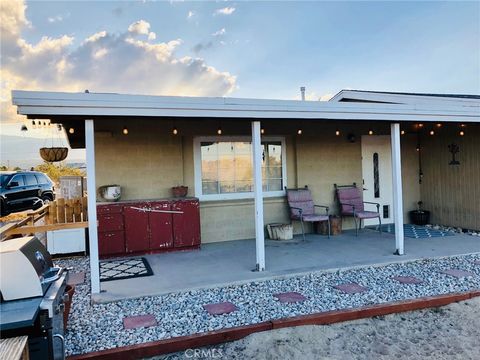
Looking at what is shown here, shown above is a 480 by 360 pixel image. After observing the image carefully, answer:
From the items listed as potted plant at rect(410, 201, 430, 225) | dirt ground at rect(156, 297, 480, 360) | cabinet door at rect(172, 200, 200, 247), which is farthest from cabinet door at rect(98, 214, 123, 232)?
potted plant at rect(410, 201, 430, 225)

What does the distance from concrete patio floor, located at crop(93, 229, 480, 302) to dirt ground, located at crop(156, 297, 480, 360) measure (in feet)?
4.62

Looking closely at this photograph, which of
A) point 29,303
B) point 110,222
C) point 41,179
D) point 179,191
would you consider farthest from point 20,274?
point 41,179

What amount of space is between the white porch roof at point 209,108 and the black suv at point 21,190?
8.36 metres

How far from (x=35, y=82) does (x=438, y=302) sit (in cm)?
876

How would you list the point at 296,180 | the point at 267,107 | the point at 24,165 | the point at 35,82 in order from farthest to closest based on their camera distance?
the point at 24,165
the point at 35,82
the point at 296,180
the point at 267,107

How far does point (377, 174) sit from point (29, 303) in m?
7.65

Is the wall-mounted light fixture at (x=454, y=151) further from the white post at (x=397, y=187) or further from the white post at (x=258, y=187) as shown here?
the white post at (x=258, y=187)

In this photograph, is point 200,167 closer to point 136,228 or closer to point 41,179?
point 136,228

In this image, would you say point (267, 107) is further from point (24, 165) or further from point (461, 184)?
point (24, 165)

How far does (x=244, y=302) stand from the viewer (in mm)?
4012

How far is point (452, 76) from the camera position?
1261 centimetres

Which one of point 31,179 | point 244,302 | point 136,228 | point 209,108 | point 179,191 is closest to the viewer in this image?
point 244,302

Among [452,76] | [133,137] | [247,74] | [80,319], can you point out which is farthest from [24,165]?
[452,76]

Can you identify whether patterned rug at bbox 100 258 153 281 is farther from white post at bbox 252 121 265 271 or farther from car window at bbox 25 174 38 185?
car window at bbox 25 174 38 185
